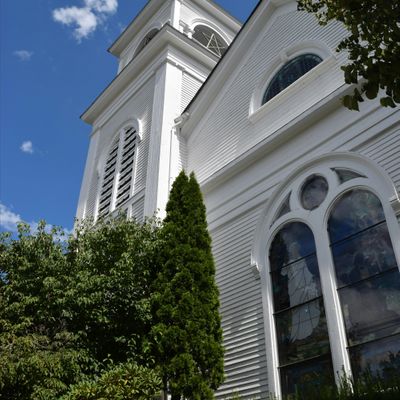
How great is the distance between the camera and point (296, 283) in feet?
31.0

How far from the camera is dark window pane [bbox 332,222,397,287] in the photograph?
8.16m

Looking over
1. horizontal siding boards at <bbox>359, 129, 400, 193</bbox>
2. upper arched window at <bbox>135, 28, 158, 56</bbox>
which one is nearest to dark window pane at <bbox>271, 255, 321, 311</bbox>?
horizontal siding boards at <bbox>359, 129, 400, 193</bbox>

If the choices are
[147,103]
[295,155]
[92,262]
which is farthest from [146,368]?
[147,103]

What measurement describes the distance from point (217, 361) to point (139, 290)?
7.25ft

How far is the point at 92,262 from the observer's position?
10.4 meters

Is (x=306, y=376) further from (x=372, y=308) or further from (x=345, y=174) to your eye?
(x=345, y=174)

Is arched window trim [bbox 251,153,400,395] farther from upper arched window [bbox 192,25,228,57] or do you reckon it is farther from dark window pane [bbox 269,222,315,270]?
upper arched window [bbox 192,25,228,57]

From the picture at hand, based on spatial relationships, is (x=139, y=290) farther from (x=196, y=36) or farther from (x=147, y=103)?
(x=196, y=36)

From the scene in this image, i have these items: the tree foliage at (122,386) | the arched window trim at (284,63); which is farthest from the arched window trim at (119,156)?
the tree foliage at (122,386)

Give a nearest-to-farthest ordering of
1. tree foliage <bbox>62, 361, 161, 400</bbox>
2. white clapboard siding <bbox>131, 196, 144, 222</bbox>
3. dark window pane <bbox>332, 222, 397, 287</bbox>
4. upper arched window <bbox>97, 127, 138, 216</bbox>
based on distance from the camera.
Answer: tree foliage <bbox>62, 361, 161, 400</bbox> < dark window pane <bbox>332, 222, 397, 287</bbox> < white clapboard siding <bbox>131, 196, 144, 222</bbox> < upper arched window <bbox>97, 127, 138, 216</bbox>

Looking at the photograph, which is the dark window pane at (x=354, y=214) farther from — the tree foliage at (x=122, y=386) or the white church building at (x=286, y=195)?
the tree foliage at (x=122, y=386)

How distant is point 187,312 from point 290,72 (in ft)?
22.8

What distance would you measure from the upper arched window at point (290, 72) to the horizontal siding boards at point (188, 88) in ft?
15.2

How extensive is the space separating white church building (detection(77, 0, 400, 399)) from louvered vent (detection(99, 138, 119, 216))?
6.2 inches
